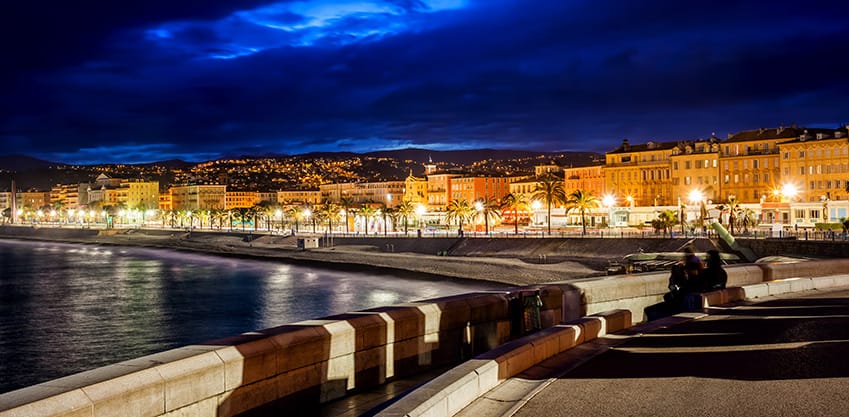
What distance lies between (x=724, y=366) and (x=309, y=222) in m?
149

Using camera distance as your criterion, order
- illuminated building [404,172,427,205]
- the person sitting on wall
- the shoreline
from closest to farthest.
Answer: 1. the person sitting on wall
2. the shoreline
3. illuminated building [404,172,427,205]

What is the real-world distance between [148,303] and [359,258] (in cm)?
3481

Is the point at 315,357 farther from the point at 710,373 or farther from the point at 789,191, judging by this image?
the point at 789,191

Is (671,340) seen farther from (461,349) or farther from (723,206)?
(723,206)

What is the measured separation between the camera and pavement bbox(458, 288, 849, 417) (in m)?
8.28

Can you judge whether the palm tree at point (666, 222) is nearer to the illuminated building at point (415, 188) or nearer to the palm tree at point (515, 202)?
the palm tree at point (515, 202)

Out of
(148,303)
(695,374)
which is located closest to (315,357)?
(695,374)

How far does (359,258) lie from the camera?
81.4 metres

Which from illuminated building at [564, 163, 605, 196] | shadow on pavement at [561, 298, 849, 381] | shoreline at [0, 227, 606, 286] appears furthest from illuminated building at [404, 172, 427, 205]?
shadow on pavement at [561, 298, 849, 381]

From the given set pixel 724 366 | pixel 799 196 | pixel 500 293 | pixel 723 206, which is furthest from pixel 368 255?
pixel 724 366

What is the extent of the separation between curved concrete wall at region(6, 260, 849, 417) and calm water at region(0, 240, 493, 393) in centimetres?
1598

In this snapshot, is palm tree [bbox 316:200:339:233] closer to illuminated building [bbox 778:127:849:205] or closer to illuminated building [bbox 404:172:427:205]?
illuminated building [bbox 404:172:427:205]

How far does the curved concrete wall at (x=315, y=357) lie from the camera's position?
8.48m

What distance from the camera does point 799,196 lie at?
88625mm
